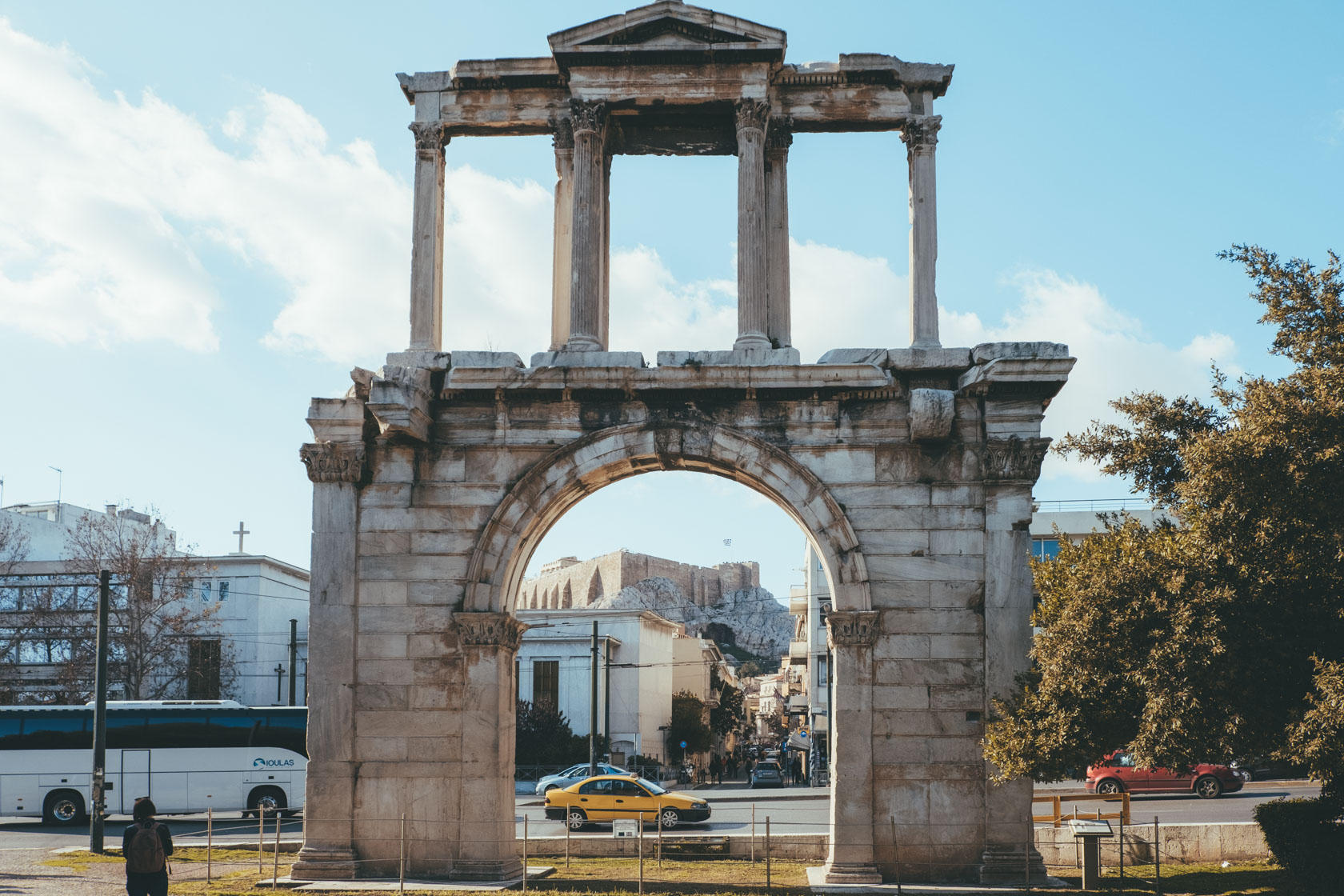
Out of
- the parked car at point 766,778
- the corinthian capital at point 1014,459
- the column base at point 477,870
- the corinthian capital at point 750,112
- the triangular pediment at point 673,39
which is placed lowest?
the parked car at point 766,778

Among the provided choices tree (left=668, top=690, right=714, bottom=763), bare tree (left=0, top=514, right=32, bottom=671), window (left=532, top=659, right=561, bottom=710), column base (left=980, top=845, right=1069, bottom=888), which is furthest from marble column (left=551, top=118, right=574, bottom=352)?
tree (left=668, top=690, right=714, bottom=763)

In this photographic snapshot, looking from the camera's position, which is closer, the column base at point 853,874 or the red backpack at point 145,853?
the red backpack at point 145,853

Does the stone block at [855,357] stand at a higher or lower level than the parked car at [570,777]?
higher

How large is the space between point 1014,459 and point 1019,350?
1.50 meters

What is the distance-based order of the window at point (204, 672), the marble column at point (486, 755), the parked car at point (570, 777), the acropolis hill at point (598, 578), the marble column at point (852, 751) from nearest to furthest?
the marble column at point (852, 751) < the marble column at point (486, 755) < the parked car at point (570, 777) < the window at point (204, 672) < the acropolis hill at point (598, 578)

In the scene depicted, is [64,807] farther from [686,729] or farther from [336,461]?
[686,729]

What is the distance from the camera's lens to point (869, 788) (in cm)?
1698

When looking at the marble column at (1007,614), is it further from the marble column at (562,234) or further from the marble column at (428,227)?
the marble column at (428,227)

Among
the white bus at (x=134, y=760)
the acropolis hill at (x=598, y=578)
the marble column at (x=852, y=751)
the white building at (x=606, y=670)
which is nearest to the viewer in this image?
the marble column at (x=852, y=751)

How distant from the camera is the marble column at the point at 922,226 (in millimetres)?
18359

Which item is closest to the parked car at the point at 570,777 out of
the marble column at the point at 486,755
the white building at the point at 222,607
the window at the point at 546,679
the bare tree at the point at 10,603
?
Result: the window at the point at 546,679

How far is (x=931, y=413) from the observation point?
17266 mm

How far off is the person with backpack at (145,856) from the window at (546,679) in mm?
38275

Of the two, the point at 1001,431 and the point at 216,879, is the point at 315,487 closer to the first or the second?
the point at 216,879
